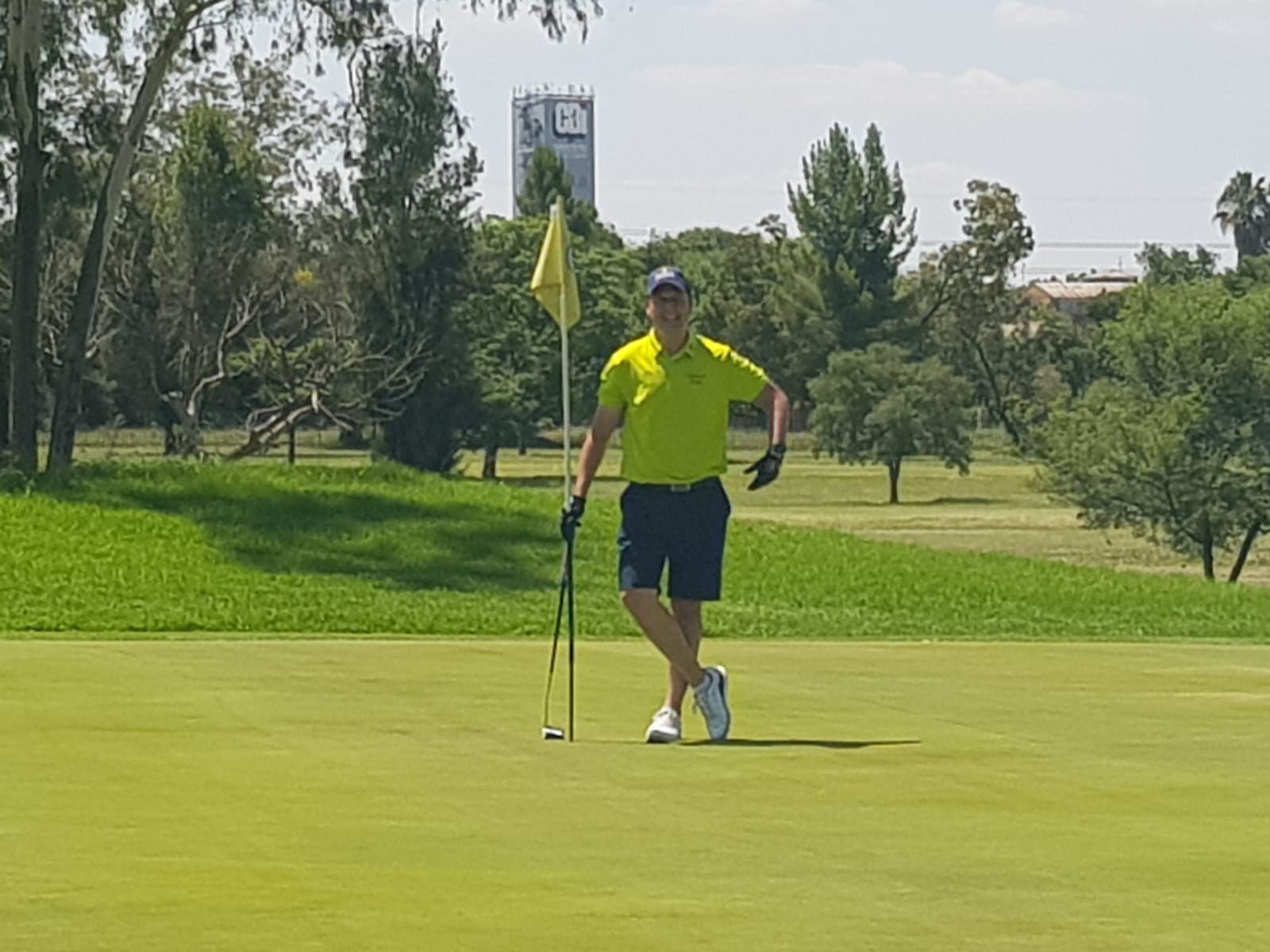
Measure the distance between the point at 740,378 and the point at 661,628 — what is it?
1.04 meters

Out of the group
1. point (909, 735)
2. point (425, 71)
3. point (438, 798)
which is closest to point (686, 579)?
point (909, 735)

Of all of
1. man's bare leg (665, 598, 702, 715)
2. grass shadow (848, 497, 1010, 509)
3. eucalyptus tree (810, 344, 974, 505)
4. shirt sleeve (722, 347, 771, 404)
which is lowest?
grass shadow (848, 497, 1010, 509)

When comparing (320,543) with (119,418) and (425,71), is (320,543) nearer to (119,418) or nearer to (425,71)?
(425,71)

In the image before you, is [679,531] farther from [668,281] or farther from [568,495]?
[568,495]

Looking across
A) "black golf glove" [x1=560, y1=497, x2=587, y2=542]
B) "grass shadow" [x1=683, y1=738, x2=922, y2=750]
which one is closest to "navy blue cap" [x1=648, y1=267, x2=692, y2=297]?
"black golf glove" [x1=560, y1=497, x2=587, y2=542]

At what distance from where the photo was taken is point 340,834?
7.08 m

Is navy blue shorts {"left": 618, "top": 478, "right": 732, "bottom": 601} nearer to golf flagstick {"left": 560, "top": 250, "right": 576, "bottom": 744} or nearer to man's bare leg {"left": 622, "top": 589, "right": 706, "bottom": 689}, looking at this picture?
man's bare leg {"left": 622, "top": 589, "right": 706, "bottom": 689}

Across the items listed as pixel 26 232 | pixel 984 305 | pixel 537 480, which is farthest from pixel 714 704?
pixel 984 305

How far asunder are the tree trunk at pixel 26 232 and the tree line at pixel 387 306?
0.15ft

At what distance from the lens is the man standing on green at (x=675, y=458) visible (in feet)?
33.2

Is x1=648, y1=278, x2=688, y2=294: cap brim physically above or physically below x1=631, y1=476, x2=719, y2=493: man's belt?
above

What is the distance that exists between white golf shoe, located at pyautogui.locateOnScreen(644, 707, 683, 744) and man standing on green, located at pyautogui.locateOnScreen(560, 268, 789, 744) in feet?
0.42

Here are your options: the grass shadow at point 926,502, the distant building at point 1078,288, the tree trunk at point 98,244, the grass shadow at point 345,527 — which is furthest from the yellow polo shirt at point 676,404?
the distant building at point 1078,288

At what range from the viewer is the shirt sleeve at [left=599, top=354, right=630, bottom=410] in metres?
10.2
